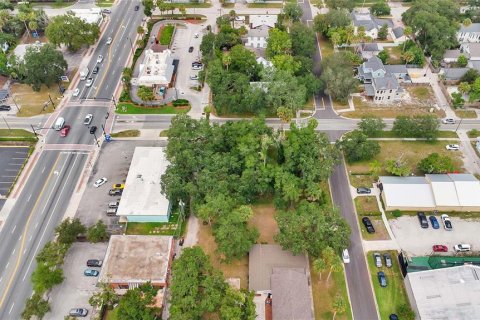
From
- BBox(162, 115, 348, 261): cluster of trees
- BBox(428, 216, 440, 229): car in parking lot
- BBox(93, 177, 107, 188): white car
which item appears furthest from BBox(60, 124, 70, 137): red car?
BBox(428, 216, 440, 229): car in parking lot

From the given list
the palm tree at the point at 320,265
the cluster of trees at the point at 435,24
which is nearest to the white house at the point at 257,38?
the cluster of trees at the point at 435,24

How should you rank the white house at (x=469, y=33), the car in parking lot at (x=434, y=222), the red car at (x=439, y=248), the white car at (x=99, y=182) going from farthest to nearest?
the white house at (x=469, y=33) < the white car at (x=99, y=182) < the car in parking lot at (x=434, y=222) < the red car at (x=439, y=248)

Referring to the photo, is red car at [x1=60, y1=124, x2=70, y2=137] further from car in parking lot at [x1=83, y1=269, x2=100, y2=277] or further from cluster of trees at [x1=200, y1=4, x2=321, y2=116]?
car in parking lot at [x1=83, y1=269, x2=100, y2=277]

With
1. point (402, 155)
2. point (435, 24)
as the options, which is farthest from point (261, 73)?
point (435, 24)

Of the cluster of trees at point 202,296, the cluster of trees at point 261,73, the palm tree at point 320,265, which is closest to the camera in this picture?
the cluster of trees at point 202,296

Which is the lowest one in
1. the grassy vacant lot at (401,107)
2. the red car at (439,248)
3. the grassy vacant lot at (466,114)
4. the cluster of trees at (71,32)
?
the red car at (439,248)

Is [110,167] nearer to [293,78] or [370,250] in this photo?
[293,78]

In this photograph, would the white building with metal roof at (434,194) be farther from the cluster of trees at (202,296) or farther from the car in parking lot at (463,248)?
the cluster of trees at (202,296)

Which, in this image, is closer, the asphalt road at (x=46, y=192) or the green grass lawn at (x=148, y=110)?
the asphalt road at (x=46, y=192)
